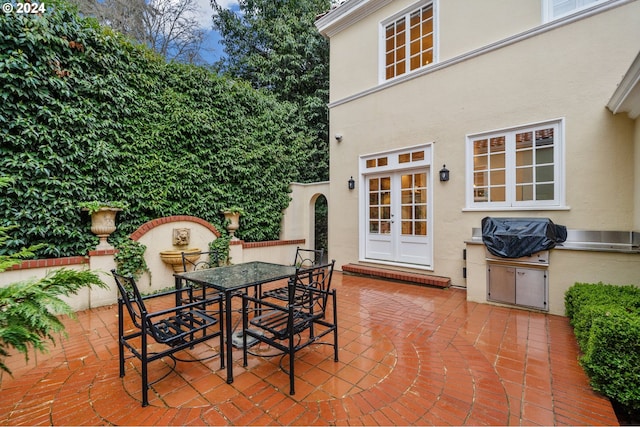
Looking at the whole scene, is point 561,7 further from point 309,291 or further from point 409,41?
point 309,291

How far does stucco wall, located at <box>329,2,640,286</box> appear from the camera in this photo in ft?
12.8

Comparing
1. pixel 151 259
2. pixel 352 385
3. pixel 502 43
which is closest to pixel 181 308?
pixel 352 385

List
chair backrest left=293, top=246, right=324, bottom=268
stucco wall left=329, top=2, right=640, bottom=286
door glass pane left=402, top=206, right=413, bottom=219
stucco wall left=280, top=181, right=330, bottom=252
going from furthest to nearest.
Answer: stucco wall left=280, top=181, right=330, bottom=252
door glass pane left=402, top=206, right=413, bottom=219
chair backrest left=293, top=246, right=324, bottom=268
stucco wall left=329, top=2, right=640, bottom=286

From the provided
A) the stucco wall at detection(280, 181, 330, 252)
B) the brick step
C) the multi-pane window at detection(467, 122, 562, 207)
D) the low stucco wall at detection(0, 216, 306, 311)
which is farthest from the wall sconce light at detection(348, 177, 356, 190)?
the multi-pane window at detection(467, 122, 562, 207)

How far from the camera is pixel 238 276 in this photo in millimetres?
3209

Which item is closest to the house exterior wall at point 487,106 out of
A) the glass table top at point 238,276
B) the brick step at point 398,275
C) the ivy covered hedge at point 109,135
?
the brick step at point 398,275

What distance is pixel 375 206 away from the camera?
652 centimetres

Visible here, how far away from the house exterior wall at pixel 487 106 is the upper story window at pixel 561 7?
13cm

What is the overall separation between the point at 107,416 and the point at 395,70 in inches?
273

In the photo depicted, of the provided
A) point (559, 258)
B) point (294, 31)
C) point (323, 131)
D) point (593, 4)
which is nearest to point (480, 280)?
point (559, 258)

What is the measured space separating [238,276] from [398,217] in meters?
3.95

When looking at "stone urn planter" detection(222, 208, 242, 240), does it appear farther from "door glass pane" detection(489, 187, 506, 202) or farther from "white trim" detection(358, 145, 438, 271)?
"door glass pane" detection(489, 187, 506, 202)

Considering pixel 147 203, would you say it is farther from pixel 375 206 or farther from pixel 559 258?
pixel 559 258

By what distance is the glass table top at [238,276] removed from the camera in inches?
111
